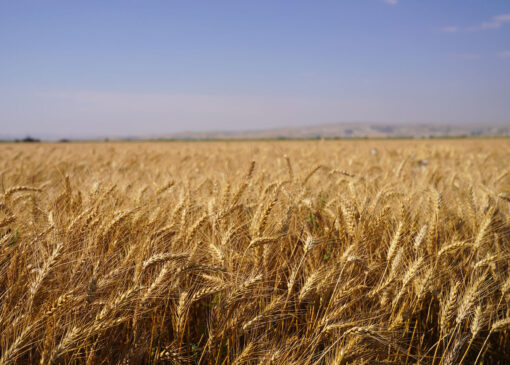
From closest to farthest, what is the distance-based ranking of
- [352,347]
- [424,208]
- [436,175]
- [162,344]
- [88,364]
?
[88,364] < [352,347] < [162,344] < [424,208] < [436,175]

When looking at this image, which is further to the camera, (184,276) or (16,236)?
(16,236)

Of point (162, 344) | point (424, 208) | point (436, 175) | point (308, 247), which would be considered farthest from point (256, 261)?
point (436, 175)

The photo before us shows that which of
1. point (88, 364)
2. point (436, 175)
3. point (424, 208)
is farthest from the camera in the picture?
point (436, 175)

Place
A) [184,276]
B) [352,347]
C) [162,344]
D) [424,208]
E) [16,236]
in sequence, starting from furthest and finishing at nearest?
[424,208], [16,236], [184,276], [162,344], [352,347]

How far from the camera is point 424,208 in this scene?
2.63m

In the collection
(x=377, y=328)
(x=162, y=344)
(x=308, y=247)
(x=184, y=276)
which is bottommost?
(x=162, y=344)

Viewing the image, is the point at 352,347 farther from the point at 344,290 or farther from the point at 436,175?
the point at 436,175

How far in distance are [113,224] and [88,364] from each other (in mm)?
739

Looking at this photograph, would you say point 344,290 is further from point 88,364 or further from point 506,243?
point 506,243

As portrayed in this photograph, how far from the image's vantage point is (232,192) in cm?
246

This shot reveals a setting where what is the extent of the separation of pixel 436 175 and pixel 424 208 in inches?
80.2

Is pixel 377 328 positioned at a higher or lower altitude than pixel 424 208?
lower

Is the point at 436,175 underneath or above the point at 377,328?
above

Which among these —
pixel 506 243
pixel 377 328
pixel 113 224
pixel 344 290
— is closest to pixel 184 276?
pixel 113 224
